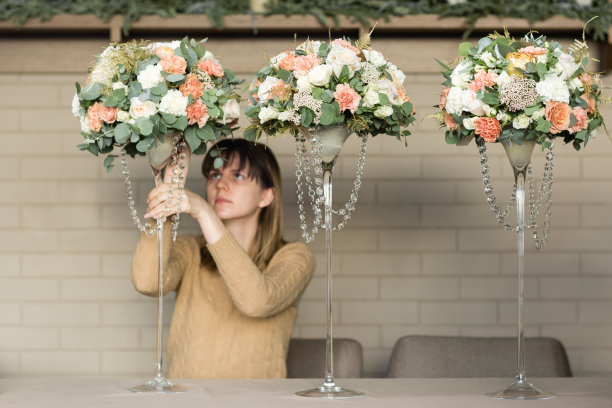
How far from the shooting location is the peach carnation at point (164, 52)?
2.40 meters

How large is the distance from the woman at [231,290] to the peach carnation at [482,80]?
92 cm

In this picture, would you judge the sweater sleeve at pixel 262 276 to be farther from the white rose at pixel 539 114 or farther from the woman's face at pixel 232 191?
the white rose at pixel 539 114

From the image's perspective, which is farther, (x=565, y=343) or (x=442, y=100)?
(x=565, y=343)

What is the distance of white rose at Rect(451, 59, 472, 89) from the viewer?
232 centimetres

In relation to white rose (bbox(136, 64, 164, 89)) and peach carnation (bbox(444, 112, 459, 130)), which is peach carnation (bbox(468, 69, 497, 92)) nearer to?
peach carnation (bbox(444, 112, 459, 130))

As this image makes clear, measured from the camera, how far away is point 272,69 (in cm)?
238

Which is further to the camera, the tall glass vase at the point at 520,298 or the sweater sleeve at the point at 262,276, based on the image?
the sweater sleeve at the point at 262,276

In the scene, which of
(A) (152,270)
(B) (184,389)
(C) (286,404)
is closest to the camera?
(C) (286,404)

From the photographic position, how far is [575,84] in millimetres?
2275

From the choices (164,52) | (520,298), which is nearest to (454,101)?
(520,298)

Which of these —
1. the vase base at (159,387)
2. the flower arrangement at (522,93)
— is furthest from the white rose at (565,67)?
the vase base at (159,387)

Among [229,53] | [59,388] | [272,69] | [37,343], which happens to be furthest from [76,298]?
[272,69]

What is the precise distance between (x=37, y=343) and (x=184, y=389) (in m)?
1.96

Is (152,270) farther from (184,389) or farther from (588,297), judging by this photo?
(588,297)
